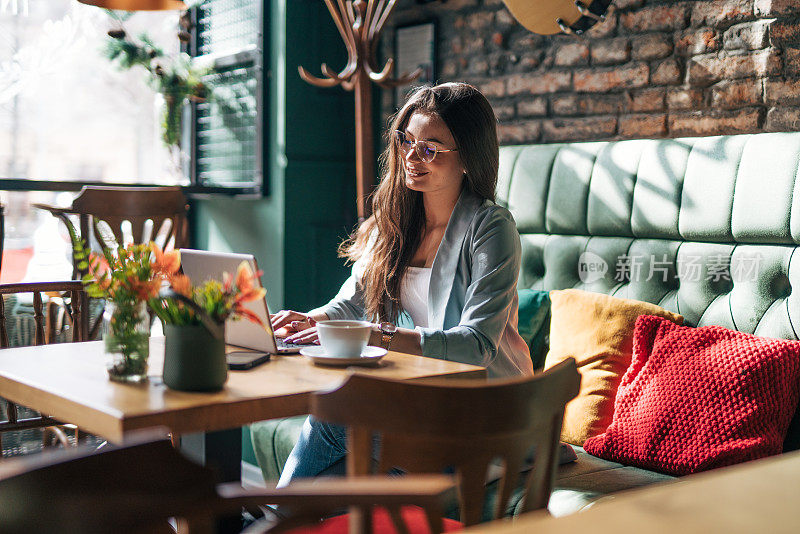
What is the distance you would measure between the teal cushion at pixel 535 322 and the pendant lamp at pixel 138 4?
1427mm

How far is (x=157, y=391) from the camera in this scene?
1391 millimetres

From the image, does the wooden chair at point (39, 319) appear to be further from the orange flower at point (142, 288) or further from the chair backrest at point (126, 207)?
the orange flower at point (142, 288)

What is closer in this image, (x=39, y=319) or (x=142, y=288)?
(x=142, y=288)

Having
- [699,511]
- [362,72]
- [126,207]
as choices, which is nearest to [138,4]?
[126,207]

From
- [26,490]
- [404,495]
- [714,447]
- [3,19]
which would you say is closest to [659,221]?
[714,447]

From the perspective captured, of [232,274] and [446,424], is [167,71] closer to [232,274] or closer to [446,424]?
[232,274]

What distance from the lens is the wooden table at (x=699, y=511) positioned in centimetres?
47

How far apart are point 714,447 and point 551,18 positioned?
1.45m

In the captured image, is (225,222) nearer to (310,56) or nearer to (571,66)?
(310,56)

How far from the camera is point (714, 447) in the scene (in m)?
1.90

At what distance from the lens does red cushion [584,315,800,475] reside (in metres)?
1.90

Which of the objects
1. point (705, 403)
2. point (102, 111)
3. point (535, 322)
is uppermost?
point (102, 111)

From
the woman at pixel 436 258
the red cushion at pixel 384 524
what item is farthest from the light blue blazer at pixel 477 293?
the red cushion at pixel 384 524

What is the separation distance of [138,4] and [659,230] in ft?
5.58
